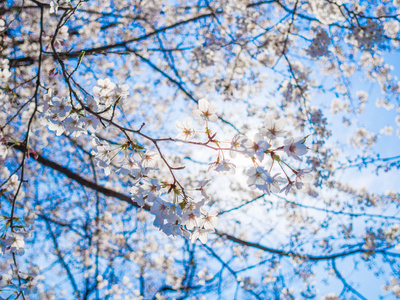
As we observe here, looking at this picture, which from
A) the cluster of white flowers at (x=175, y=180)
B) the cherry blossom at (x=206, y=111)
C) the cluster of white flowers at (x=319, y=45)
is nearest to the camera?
the cluster of white flowers at (x=175, y=180)

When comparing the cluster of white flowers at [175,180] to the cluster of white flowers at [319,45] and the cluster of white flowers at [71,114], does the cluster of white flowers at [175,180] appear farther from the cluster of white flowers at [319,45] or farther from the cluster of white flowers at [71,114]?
the cluster of white flowers at [319,45]

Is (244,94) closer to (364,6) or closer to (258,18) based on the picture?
(258,18)

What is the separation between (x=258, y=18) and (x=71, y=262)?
→ 9.23 m

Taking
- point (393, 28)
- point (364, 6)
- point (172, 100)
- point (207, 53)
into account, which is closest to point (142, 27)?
point (207, 53)

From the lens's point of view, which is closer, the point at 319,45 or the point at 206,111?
the point at 206,111

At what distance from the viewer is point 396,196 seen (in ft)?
31.0

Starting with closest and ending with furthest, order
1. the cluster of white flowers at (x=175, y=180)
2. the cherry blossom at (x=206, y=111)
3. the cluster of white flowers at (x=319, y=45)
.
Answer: the cluster of white flowers at (x=175, y=180) → the cherry blossom at (x=206, y=111) → the cluster of white flowers at (x=319, y=45)

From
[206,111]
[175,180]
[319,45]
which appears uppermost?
[319,45]

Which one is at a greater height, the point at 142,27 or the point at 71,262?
the point at 142,27

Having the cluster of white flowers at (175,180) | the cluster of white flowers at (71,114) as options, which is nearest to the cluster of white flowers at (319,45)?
the cluster of white flowers at (175,180)

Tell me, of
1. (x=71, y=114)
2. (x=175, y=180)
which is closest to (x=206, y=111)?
(x=175, y=180)

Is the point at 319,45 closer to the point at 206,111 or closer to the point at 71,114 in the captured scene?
the point at 206,111

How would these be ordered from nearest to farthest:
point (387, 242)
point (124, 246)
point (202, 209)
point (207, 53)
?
point (202, 209), point (207, 53), point (387, 242), point (124, 246)

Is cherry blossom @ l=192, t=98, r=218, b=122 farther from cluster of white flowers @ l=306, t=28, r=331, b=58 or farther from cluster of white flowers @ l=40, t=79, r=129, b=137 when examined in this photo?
cluster of white flowers @ l=306, t=28, r=331, b=58
